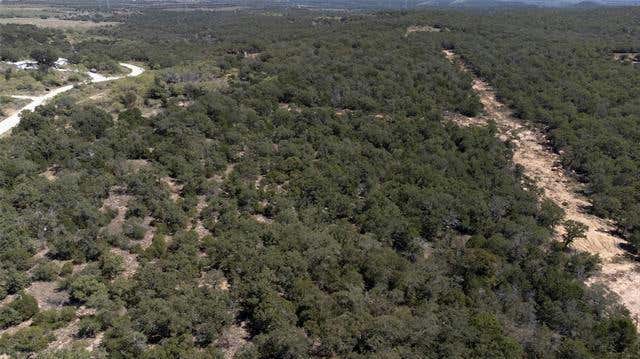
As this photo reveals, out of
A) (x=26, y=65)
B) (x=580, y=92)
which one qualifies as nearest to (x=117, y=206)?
(x=26, y=65)

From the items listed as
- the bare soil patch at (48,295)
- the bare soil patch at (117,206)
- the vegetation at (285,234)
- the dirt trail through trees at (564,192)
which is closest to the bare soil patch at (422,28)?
the dirt trail through trees at (564,192)

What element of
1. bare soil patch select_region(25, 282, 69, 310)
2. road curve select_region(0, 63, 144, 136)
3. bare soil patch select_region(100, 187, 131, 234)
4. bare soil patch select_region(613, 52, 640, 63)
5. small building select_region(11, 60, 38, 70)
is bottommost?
bare soil patch select_region(25, 282, 69, 310)

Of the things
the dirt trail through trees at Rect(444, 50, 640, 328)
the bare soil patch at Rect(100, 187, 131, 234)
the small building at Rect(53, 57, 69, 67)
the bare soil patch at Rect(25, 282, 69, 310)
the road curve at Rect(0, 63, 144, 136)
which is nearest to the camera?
the bare soil patch at Rect(25, 282, 69, 310)

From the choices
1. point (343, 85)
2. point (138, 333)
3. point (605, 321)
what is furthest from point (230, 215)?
point (343, 85)

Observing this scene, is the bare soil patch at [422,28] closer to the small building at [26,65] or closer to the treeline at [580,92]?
the treeline at [580,92]

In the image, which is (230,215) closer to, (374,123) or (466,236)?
(466,236)

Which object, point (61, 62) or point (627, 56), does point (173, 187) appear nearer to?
point (61, 62)

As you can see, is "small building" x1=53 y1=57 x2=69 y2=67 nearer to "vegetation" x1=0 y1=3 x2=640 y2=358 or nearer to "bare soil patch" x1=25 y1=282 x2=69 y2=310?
"vegetation" x1=0 y1=3 x2=640 y2=358

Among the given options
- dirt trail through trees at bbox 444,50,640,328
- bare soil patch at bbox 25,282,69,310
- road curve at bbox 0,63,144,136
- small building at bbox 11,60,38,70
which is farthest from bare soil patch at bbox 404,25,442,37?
bare soil patch at bbox 25,282,69,310
